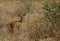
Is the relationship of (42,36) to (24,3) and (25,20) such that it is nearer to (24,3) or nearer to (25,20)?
(25,20)

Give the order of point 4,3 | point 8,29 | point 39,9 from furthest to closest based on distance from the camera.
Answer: point 4,3
point 39,9
point 8,29

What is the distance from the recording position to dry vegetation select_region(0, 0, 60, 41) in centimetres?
331

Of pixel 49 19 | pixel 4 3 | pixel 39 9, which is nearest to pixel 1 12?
pixel 4 3

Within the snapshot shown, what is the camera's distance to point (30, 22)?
3500 millimetres

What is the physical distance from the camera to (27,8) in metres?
3.76

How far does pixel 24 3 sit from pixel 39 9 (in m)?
0.34

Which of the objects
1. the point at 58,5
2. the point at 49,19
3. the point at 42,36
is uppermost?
the point at 58,5

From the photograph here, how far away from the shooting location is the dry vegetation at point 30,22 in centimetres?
331

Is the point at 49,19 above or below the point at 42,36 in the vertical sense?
above

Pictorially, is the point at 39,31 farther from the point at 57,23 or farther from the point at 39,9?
the point at 39,9

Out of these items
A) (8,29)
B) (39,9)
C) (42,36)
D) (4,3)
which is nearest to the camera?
(42,36)

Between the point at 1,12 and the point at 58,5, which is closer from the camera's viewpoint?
the point at 58,5

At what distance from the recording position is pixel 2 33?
3.46 metres

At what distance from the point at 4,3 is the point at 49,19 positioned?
3.61 ft
